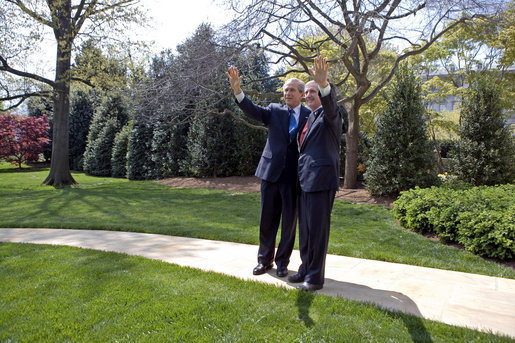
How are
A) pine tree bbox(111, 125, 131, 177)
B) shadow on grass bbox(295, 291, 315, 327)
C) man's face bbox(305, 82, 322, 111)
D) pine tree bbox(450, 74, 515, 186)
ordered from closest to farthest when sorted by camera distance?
shadow on grass bbox(295, 291, 315, 327), man's face bbox(305, 82, 322, 111), pine tree bbox(450, 74, 515, 186), pine tree bbox(111, 125, 131, 177)

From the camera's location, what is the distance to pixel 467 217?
4824 millimetres

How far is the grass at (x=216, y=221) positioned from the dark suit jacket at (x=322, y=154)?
1750 mm

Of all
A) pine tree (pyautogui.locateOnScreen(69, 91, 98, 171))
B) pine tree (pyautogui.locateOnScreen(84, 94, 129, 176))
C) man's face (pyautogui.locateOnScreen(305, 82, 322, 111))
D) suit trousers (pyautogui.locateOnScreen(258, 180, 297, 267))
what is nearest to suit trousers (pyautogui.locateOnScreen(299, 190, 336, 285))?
suit trousers (pyautogui.locateOnScreen(258, 180, 297, 267))

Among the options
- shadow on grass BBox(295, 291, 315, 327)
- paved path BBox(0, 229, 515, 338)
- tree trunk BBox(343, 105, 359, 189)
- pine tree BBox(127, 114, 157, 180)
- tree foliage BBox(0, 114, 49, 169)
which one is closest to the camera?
shadow on grass BBox(295, 291, 315, 327)

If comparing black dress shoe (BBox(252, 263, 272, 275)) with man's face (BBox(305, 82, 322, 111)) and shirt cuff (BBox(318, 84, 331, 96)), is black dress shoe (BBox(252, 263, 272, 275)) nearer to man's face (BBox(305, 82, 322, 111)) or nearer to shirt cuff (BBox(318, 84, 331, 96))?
man's face (BBox(305, 82, 322, 111))

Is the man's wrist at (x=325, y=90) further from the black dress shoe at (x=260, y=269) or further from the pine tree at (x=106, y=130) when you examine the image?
the pine tree at (x=106, y=130)

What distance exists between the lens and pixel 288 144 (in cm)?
356

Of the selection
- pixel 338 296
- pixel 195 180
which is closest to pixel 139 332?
pixel 338 296

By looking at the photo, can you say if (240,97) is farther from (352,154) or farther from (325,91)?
(352,154)

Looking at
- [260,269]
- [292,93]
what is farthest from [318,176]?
[260,269]

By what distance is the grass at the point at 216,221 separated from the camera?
447cm

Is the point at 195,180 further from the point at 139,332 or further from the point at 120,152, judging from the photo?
the point at 139,332

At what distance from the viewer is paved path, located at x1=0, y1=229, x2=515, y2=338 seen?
8.97 ft

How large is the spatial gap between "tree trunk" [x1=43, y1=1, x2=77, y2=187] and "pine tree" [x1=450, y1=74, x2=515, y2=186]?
13559mm
